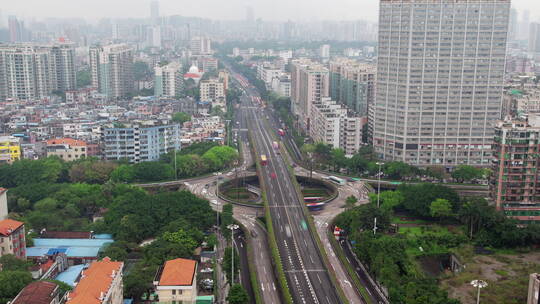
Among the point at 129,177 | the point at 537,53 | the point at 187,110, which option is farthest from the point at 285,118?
the point at 537,53

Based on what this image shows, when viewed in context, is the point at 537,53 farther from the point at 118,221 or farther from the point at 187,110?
the point at 118,221

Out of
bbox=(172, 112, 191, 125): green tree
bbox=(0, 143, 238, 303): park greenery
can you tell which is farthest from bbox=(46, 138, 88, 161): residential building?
bbox=(172, 112, 191, 125): green tree

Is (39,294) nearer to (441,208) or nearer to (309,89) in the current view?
(441,208)

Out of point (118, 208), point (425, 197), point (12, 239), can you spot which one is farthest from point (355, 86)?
point (12, 239)

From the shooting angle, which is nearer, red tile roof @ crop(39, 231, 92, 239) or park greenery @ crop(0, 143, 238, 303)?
park greenery @ crop(0, 143, 238, 303)

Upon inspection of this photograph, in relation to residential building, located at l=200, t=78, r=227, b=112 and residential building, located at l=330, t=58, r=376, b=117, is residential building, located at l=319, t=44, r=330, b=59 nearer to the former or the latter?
residential building, located at l=200, t=78, r=227, b=112
